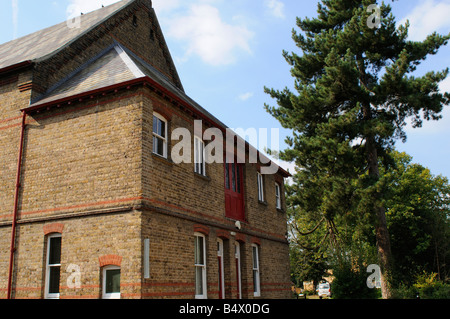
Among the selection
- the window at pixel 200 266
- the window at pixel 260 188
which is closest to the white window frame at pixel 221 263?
the window at pixel 200 266

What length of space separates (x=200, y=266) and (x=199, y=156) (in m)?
3.92

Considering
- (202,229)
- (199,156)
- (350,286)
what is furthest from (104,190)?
(350,286)

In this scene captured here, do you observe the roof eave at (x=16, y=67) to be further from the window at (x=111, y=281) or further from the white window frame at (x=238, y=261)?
the white window frame at (x=238, y=261)

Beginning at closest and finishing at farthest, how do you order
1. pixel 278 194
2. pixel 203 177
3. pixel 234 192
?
pixel 203 177, pixel 234 192, pixel 278 194

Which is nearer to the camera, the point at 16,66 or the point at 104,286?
the point at 104,286

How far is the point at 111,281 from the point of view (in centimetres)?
1142

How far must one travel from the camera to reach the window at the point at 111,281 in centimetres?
1132

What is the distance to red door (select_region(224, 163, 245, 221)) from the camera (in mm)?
16672

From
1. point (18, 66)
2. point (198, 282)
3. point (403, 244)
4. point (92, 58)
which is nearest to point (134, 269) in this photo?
point (198, 282)

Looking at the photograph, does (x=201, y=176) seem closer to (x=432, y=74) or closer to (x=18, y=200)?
(x=18, y=200)

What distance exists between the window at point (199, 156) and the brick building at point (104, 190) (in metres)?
0.05

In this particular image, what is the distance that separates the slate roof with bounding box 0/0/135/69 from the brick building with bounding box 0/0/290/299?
0.22m

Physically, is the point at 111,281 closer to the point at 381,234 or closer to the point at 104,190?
the point at 104,190
